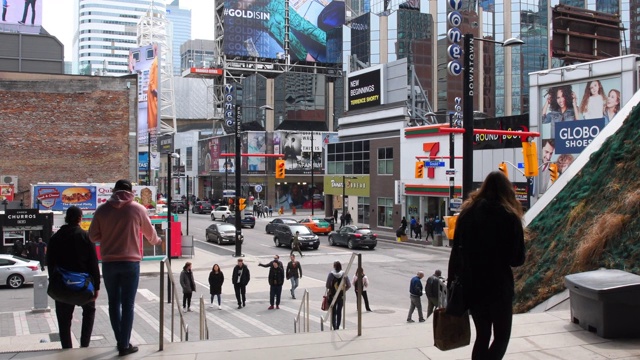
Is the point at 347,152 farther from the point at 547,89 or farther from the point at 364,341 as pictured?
the point at 364,341

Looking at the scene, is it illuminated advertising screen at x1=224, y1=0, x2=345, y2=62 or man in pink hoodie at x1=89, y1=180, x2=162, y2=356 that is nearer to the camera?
man in pink hoodie at x1=89, y1=180, x2=162, y2=356

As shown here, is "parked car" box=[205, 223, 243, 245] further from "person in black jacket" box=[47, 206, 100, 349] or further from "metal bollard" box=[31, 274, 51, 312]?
"person in black jacket" box=[47, 206, 100, 349]

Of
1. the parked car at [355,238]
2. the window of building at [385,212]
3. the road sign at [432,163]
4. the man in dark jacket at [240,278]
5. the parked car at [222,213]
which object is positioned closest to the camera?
the man in dark jacket at [240,278]

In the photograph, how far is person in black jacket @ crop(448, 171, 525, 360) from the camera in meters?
4.41

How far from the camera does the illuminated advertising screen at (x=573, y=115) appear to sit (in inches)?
1205

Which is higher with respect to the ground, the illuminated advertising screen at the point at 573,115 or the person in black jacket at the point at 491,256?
the illuminated advertising screen at the point at 573,115

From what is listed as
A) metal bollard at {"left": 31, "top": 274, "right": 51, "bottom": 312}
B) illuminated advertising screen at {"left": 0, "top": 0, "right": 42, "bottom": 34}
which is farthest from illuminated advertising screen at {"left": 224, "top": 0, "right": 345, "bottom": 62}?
metal bollard at {"left": 31, "top": 274, "right": 51, "bottom": 312}

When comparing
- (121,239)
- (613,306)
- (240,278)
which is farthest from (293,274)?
(121,239)

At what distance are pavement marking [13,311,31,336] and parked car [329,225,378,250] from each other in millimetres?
21116

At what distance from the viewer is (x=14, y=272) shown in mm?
23062

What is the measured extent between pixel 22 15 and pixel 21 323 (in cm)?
4268

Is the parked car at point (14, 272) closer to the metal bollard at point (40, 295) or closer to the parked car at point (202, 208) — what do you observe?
the metal bollard at point (40, 295)

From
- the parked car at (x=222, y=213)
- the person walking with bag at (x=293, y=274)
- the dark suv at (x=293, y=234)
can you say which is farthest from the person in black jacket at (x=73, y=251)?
the parked car at (x=222, y=213)

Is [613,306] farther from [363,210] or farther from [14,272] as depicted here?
[363,210]
